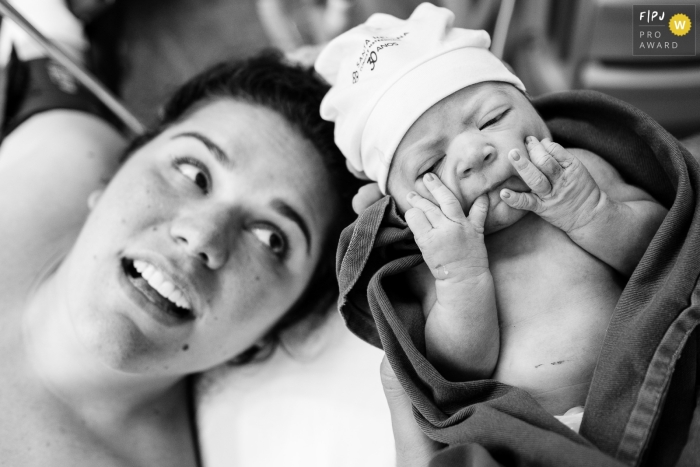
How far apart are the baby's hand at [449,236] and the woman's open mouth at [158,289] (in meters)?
0.46

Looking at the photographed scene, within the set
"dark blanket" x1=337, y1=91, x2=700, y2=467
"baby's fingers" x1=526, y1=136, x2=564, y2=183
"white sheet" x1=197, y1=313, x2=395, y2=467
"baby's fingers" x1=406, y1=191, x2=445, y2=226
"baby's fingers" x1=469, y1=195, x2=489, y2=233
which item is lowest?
"white sheet" x1=197, y1=313, x2=395, y2=467

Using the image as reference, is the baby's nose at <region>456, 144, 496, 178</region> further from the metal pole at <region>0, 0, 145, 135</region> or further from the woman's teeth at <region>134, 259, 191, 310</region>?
the metal pole at <region>0, 0, 145, 135</region>

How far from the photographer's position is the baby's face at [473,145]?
780mm

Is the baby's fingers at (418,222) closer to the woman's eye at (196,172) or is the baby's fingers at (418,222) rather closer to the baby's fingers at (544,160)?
the baby's fingers at (544,160)

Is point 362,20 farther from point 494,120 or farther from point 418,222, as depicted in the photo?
point 418,222

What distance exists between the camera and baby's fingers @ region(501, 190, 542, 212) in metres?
0.77

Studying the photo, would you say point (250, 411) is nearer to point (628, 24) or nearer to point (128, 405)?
point (128, 405)

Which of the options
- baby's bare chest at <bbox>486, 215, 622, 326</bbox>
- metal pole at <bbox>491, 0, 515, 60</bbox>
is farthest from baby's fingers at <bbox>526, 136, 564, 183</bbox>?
metal pole at <bbox>491, 0, 515, 60</bbox>

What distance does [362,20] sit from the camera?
1795 millimetres

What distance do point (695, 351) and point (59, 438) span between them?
114cm

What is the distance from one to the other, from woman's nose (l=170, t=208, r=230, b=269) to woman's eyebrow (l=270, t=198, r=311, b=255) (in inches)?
3.7

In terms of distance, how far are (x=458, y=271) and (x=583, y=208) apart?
21 cm

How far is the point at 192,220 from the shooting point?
966 millimetres

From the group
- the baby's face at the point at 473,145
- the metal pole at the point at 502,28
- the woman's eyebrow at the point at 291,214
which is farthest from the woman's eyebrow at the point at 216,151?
the metal pole at the point at 502,28
